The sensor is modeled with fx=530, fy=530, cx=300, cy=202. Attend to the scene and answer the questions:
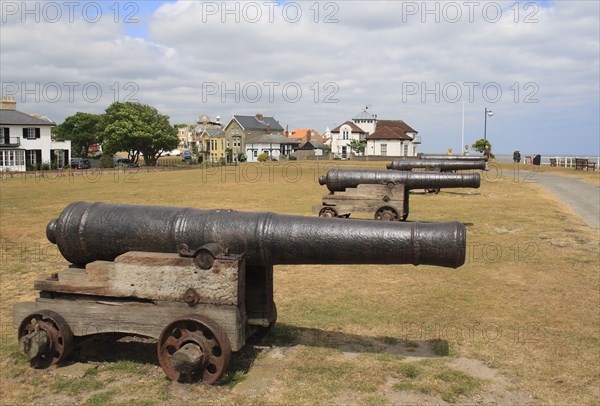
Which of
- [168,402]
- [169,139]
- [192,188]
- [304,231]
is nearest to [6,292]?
[168,402]

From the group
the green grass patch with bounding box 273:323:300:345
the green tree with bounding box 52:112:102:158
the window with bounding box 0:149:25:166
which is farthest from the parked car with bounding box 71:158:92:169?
the green grass patch with bounding box 273:323:300:345

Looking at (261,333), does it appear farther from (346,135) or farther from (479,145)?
(346,135)

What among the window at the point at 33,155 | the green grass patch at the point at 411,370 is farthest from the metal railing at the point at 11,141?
the green grass patch at the point at 411,370

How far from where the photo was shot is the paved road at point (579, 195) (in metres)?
16.2

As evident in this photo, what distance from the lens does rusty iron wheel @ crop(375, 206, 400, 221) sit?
1227 cm

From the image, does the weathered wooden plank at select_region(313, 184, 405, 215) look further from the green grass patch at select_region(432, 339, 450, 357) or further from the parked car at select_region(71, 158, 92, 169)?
the parked car at select_region(71, 158, 92, 169)

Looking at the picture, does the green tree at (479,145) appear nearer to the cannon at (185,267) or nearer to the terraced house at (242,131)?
the terraced house at (242,131)

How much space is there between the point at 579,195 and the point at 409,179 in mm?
12666

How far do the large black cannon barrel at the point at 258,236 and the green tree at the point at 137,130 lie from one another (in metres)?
52.2

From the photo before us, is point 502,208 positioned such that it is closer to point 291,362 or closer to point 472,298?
point 472,298

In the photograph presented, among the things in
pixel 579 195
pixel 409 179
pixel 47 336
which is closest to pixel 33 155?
pixel 579 195

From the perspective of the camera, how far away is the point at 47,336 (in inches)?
181

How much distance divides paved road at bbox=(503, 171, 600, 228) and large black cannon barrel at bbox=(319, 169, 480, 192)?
13.9 feet

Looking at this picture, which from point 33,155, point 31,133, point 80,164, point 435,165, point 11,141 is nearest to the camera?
point 435,165
